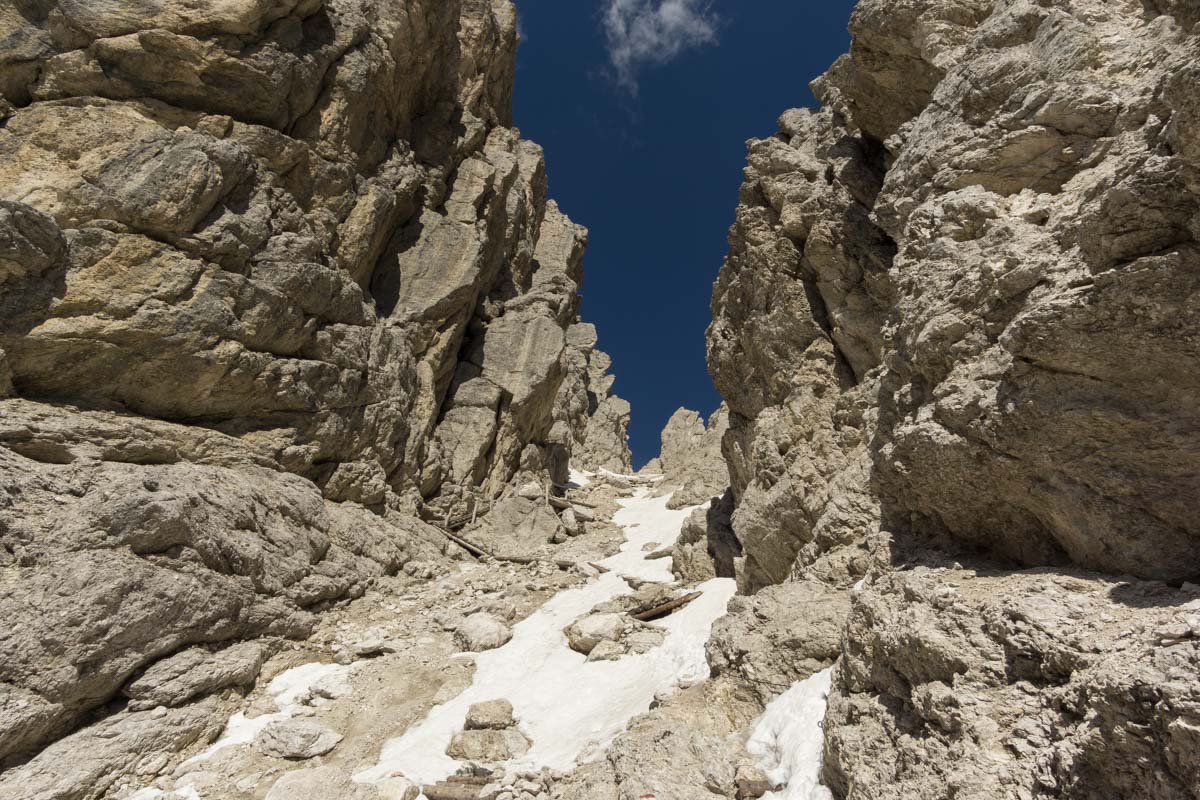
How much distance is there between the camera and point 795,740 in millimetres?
6594

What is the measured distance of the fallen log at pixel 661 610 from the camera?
14500 mm

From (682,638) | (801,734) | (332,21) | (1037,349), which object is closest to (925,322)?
(1037,349)

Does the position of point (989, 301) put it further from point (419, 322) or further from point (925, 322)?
point (419, 322)

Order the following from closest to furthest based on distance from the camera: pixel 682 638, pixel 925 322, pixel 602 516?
pixel 925 322, pixel 682 638, pixel 602 516

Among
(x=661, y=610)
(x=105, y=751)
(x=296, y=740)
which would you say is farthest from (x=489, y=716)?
(x=105, y=751)

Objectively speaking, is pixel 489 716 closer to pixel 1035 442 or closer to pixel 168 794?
pixel 168 794

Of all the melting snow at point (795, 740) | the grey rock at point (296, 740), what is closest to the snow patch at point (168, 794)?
the grey rock at point (296, 740)

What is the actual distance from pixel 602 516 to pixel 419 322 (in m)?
A: 15.3

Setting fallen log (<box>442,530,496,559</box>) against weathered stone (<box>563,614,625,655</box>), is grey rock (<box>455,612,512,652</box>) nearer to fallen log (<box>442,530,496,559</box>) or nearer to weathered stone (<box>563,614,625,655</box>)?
weathered stone (<box>563,614,625,655</box>)

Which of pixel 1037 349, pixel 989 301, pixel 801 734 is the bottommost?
pixel 801 734

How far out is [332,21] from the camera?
23828 millimetres

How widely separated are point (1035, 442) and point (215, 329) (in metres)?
20.6

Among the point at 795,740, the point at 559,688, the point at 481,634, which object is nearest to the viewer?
the point at 795,740

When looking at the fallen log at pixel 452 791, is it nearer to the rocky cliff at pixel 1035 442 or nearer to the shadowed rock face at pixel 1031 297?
the rocky cliff at pixel 1035 442
